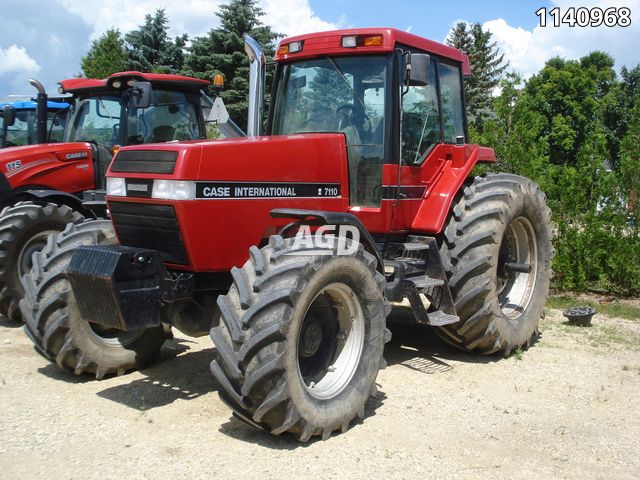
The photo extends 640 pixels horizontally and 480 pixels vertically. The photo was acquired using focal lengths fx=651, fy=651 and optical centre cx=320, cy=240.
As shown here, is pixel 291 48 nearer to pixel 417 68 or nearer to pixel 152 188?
pixel 417 68

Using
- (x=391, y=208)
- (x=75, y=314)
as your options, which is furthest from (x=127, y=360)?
(x=391, y=208)

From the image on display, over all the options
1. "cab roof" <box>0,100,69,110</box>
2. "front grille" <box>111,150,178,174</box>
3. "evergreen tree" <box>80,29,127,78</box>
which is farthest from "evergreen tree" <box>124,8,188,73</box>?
"front grille" <box>111,150,178,174</box>

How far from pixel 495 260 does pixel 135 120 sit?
15.5 feet

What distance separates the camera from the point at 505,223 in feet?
18.8

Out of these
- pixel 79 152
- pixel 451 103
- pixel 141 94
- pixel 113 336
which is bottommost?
pixel 113 336

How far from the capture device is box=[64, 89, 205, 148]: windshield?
793 centimetres

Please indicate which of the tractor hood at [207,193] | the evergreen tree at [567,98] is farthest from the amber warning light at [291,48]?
the evergreen tree at [567,98]

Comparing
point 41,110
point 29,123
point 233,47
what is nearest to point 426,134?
point 41,110

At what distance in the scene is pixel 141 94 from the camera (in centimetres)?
747

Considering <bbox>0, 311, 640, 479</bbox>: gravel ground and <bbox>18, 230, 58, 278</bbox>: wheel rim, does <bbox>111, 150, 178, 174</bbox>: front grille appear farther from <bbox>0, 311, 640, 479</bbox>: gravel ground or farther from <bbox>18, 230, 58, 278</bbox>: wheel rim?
<bbox>18, 230, 58, 278</bbox>: wheel rim

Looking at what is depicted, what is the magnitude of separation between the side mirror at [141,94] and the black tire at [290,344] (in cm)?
414

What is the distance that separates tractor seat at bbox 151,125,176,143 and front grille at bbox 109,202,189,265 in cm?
360

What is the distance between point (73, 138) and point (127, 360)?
419 centimetres

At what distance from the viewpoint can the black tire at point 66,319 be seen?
15.4 feet
